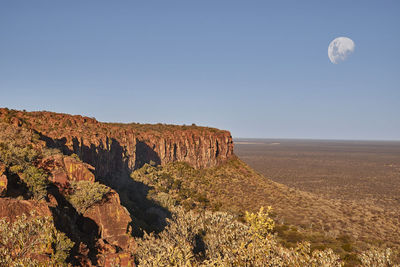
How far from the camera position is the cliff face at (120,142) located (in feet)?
111

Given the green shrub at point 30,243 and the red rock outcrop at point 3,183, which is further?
the red rock outcrop at point 3,183

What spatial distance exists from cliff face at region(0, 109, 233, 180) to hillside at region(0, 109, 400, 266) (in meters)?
0.19

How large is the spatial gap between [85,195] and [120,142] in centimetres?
2704

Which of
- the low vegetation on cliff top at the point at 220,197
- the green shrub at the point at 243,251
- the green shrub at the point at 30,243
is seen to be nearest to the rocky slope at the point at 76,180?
the green shrub at the point at 30,243

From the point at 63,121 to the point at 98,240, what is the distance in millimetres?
29684

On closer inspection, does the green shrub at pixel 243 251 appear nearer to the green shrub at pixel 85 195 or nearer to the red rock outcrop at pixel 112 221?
the red rock outcrop at pixel 112 221

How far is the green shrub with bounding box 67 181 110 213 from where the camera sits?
1919cm

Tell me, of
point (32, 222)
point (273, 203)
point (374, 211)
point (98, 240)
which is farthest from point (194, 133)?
point (32, 222)

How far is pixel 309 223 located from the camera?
119ft

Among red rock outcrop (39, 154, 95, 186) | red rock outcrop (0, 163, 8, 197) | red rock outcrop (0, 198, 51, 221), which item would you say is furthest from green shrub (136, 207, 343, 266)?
red rock outcrop (0, 163, 8, 197)

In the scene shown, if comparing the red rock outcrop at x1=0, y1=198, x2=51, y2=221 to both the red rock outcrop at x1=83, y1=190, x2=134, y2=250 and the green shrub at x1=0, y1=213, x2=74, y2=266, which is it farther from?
the red rock outcrop at x1=83, y1=190, x2=134, y2=250

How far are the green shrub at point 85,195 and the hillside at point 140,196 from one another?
100mm

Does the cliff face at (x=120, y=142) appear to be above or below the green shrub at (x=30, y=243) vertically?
above

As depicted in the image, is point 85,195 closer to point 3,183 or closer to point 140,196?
point 3,183
